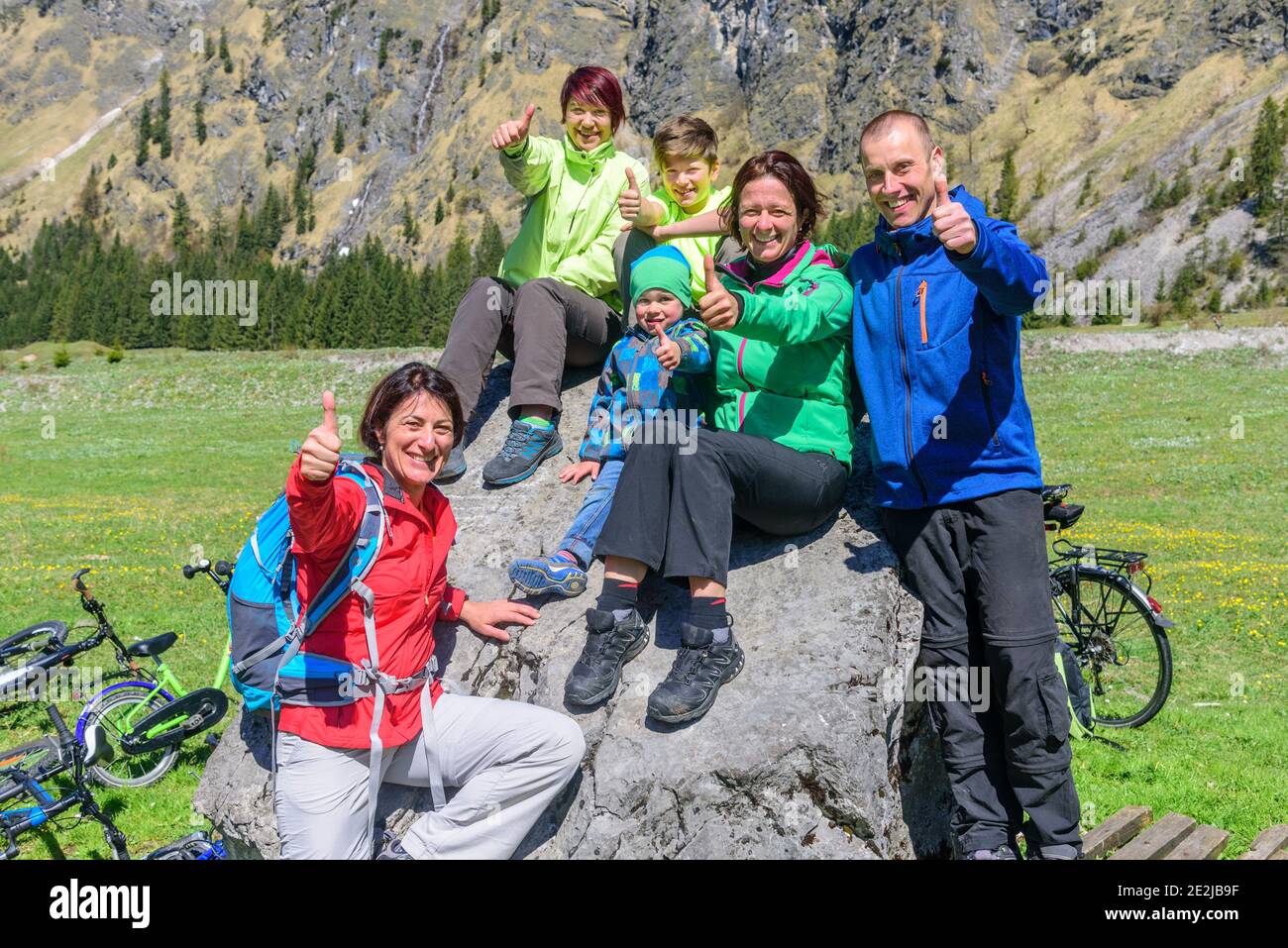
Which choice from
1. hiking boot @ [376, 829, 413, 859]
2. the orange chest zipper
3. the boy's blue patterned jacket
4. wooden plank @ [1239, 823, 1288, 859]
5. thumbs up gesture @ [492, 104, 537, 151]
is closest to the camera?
hiking boot @ [376, 829, 413, 859]

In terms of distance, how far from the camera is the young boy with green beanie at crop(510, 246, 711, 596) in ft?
16.5

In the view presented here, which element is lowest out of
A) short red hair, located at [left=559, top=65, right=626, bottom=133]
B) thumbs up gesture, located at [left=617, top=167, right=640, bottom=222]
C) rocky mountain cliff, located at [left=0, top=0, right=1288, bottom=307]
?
thumbs up gesture, located at [left=617, top=167, right=640, bottom=222]

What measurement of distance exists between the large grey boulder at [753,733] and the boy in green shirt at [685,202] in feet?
5.46

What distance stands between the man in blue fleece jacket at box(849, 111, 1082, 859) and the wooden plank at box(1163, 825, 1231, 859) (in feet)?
6.21

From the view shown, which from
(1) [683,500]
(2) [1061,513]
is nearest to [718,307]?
(1) [683,500]

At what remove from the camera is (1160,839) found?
5.78 metres

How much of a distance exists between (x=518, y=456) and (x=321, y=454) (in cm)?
295

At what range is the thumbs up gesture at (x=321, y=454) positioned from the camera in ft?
10.7

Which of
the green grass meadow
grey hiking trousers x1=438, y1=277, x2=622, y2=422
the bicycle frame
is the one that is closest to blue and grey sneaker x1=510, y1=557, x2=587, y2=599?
grey hiking trousers x1=438, y1=277, x2=622, y2=422

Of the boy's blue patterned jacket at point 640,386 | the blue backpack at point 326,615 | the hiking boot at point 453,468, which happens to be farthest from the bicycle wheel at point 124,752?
the boy's blue patterned jacket at point 640,386

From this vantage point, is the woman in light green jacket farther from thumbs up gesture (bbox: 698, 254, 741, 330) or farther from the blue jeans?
thumbs up gesture (bbox: 698, 254, 741, 330)

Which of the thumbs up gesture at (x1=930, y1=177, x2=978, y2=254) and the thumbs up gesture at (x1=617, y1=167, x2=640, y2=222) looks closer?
the thumbs up gesture at (x1=930, y1=177, x2=978, y2=254)
